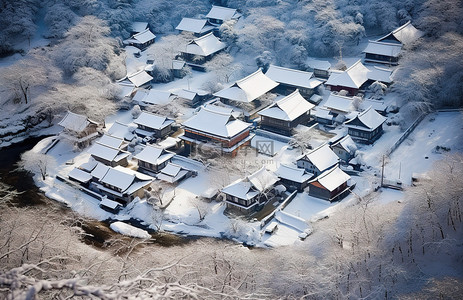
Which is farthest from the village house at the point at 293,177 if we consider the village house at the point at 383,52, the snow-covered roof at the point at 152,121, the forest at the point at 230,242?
the village house at the point at 383,52

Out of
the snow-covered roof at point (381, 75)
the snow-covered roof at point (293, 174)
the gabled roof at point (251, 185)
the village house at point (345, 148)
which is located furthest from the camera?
the snow-covered roof at point (381, 75)

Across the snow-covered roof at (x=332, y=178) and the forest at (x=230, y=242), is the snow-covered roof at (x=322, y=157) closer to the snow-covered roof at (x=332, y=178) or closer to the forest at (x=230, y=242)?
the snow-covered roof at (x=332, y=178)

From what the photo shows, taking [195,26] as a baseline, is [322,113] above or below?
below

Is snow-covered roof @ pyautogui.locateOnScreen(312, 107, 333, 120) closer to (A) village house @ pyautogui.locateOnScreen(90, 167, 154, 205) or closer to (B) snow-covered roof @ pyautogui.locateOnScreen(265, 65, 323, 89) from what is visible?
(B) snow-covered roof @ pyautogui.locateOnScreen(265, 65, 323, 89)

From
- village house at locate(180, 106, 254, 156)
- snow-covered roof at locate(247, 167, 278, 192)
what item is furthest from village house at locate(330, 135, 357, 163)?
village house at locate(180, 106, 254, 156)

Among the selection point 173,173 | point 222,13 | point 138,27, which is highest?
point 222,13

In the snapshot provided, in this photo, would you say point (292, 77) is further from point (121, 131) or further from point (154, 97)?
point (121, 131)

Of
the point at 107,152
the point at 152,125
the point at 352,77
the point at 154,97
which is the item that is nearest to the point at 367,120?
the point at 352,77
